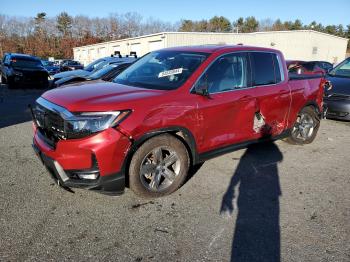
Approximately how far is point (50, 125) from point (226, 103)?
2207 millimetres

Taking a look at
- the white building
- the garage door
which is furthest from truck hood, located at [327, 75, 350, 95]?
the garage door

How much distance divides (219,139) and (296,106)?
6.78ft

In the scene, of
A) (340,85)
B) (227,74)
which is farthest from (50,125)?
(340,85)

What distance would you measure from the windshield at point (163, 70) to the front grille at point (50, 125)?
1.13 metres

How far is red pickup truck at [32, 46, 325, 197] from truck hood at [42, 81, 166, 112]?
1 centimetres

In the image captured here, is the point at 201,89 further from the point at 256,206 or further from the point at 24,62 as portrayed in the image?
the point at 24,62

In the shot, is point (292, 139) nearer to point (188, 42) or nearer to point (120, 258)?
point (120, 258)

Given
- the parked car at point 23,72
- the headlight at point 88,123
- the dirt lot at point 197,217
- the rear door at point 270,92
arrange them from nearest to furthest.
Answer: the dirt lot at point 197,217 → the headlight at point 88,123 → the rear door at point 270,92 → the parked car at point 23,72

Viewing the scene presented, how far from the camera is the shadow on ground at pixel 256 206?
2.91 metres

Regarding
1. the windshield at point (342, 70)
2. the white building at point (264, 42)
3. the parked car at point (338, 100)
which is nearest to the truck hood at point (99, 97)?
the parked car at point (338, 100)

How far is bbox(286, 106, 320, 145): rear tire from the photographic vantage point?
5977mm

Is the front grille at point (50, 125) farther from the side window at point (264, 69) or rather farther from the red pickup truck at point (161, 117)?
the side window at point (264, 69)

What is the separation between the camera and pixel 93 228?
3.21m

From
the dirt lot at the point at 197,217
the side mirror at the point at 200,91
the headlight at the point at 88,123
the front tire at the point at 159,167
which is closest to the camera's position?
the dirt lot at the point at 197,217
